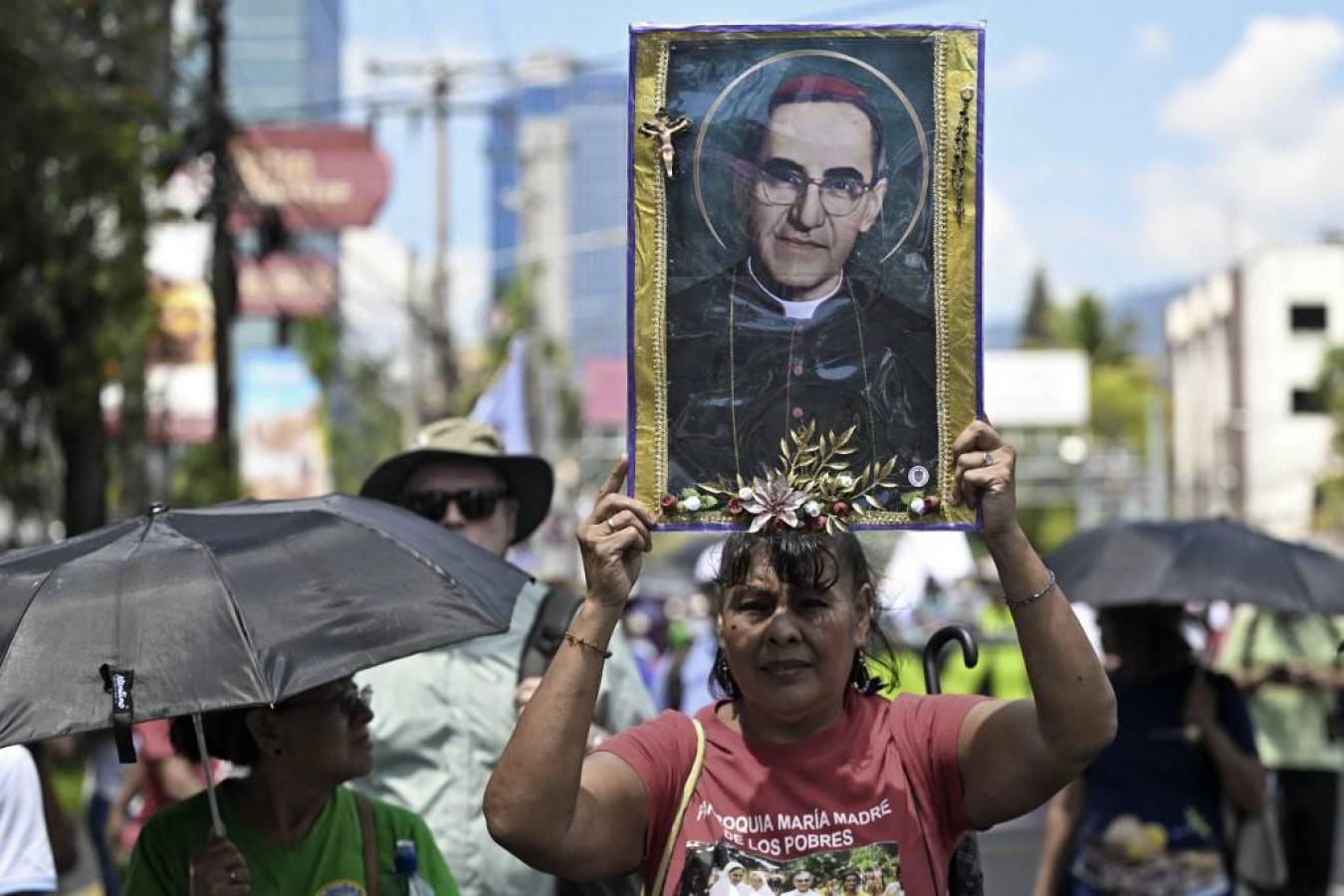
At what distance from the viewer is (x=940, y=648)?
169 inches

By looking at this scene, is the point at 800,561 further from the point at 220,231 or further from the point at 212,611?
the point at 220,231

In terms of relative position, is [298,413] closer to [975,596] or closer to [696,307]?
[975,596]

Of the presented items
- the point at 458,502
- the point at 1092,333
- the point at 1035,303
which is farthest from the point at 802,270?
the point at 1035,303

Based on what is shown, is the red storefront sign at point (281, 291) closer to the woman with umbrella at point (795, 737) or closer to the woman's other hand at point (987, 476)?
the woman with umbrella at point (795, 737)

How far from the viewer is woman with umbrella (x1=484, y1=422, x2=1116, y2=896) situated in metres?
3.41

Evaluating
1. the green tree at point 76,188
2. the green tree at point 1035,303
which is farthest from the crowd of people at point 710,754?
the green tree at point 1035,303

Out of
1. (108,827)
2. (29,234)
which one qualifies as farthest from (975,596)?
(108,827)

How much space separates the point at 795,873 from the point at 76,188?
1283cm

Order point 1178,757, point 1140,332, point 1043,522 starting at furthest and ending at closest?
point 1140,332
point 1043,522
point 1178,757

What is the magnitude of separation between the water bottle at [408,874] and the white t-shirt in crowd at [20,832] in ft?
2.79

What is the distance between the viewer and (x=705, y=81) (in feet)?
→ 11.9

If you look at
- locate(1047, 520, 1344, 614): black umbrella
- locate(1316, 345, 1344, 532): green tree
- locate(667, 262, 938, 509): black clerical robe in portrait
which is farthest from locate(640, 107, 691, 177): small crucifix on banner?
locate(1316, 345, 1344, 532): green tree

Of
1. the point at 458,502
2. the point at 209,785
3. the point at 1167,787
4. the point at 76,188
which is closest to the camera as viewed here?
the point at 209,785

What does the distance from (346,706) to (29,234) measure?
11.8 meters
